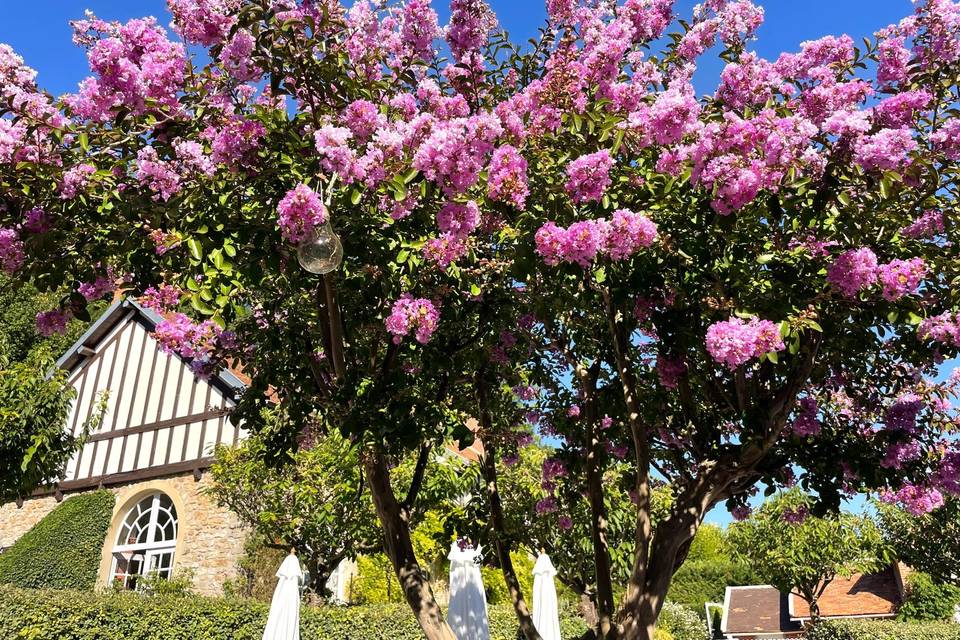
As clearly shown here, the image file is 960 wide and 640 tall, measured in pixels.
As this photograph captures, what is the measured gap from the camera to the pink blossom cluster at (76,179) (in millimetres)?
3256

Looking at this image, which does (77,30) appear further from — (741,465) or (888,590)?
(888,590)

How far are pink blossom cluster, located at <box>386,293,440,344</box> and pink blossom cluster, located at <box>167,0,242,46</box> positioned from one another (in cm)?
151

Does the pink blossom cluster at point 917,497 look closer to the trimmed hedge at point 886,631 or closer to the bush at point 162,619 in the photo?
the bush at point 162,619

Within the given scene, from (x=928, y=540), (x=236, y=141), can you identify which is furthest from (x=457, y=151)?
(x=928, y=540)

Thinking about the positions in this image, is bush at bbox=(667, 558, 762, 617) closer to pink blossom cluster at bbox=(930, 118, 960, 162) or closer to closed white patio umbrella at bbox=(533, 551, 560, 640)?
closed white patio umbrella at bbox=(533, 551, 560, 640)

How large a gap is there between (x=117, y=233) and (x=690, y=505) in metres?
3.62

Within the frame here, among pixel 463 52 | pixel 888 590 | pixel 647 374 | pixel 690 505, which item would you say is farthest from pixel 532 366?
pixel 888 590

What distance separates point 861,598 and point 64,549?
82.3 feet

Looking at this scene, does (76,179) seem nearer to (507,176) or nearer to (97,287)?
(97,287)

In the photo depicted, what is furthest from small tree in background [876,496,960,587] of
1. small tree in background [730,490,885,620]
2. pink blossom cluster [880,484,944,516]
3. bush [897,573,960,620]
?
pink blossom cluster [880,484,944,516]

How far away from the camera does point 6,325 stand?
24.2m

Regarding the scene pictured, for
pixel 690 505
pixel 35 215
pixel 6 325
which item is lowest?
pixel 690 505

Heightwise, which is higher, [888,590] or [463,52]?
[463,52]

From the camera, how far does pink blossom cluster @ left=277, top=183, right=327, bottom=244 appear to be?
9.37 feet
